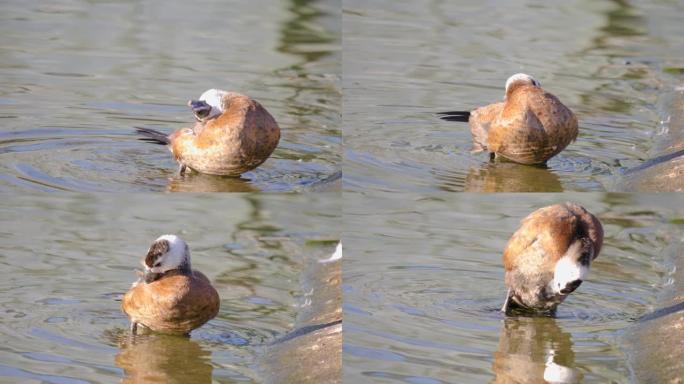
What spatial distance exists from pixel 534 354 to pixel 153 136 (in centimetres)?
297

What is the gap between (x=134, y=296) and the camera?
7156mm

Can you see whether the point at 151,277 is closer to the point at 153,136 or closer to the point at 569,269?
the point at 153,136

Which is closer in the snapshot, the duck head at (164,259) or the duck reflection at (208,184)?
the duck head at (164,259)

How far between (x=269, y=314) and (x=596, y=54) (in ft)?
16.2

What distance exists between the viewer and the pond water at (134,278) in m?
6.64

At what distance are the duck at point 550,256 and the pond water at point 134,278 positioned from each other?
36.8 inches

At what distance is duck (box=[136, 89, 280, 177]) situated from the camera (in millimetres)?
7918

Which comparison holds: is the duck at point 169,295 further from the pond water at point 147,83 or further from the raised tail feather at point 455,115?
the raised tail feather at point 455,115

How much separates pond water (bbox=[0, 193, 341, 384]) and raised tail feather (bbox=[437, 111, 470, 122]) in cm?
104

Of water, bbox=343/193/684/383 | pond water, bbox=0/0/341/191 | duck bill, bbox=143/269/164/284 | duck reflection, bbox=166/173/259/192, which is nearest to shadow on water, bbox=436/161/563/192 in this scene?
water, bbox=343/193/684/383

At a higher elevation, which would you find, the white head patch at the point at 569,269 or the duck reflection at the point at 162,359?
the white head patch at the point at 569,269

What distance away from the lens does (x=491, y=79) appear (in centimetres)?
1051

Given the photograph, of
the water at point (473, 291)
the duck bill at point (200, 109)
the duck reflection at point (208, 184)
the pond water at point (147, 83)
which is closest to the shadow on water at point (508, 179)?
the water at point (473, 291)

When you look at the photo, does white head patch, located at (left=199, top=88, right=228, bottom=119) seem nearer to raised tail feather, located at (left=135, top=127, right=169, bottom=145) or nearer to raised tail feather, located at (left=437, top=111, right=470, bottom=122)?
raised tail feather, located at (left=135, top=127, right=169, bottom=145)
